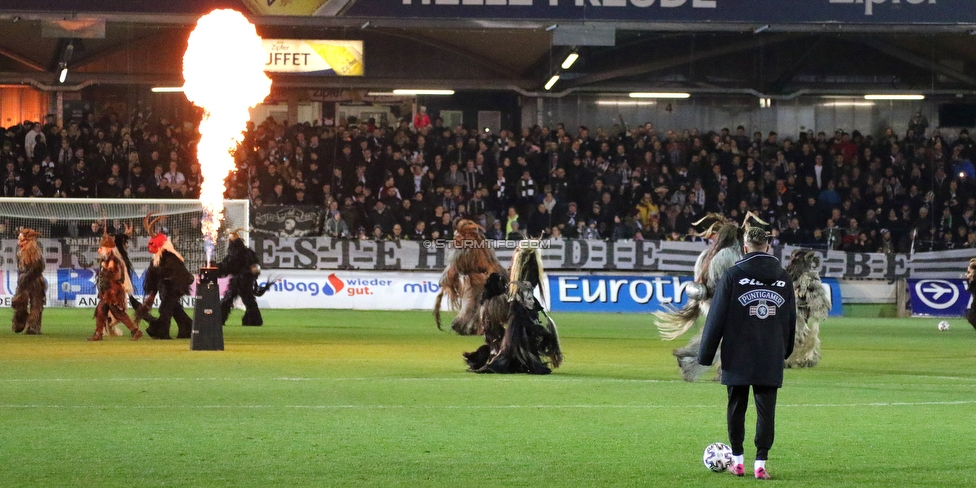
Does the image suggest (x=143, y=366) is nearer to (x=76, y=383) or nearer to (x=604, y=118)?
(x=76, y=383)

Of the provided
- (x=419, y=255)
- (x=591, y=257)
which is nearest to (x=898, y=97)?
(x=591, y=257)

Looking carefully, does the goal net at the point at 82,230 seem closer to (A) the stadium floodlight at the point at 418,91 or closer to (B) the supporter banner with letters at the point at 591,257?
(B) the supporter banner with letters at the point at 591,257

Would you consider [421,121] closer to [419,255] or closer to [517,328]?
[419,255]

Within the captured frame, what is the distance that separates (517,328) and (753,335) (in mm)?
7818

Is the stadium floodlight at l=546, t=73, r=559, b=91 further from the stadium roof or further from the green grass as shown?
the green grass

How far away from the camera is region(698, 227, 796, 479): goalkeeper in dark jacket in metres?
8.88

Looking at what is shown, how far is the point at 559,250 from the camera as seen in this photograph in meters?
34.3

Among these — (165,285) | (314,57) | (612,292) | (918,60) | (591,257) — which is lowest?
(612,292)

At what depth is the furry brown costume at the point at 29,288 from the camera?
920 inches

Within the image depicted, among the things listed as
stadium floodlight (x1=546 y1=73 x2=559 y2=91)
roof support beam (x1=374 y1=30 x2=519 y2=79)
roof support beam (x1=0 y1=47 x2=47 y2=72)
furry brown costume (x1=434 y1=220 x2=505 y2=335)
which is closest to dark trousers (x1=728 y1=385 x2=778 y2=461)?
furry brown costume (x1=434 y1=220 x2=505 y2=335)

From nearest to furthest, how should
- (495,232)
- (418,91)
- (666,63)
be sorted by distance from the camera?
(495,232) < (418,91) < (666,63)

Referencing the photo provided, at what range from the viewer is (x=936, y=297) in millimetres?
35250

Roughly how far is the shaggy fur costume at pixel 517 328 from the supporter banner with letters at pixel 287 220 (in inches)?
684

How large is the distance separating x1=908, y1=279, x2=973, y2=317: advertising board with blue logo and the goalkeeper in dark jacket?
2789 cm
